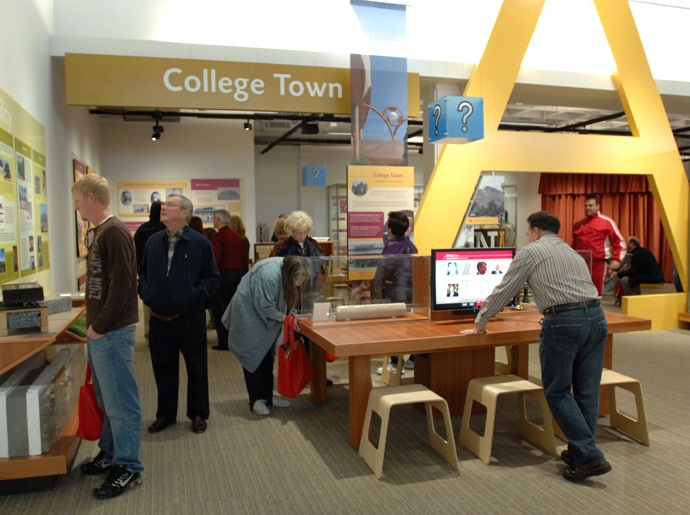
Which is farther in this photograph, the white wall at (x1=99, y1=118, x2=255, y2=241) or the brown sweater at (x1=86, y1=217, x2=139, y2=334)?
the white wall at (x1=99, y1=118, x2=255, y2=241)

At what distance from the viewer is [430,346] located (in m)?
3.37

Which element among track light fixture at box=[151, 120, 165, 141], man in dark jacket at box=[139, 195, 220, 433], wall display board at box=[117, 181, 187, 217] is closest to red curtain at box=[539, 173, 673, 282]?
wall display board at box=[117, 181, 187, 217]

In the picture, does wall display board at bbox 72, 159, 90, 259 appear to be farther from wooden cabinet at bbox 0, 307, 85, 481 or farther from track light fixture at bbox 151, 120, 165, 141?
wooden cabinet at bbox 0, 307, 85, 481

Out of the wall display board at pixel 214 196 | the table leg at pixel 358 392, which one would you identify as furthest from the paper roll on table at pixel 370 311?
the wall display board at pixel 214 196

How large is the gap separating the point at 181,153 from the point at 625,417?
8217mm

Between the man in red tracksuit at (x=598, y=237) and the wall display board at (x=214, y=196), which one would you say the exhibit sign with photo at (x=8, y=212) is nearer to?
the man in red tracksuit at (x=598, y=237)

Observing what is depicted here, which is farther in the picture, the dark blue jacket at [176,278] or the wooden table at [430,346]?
the dark blue jacket at [176,278]

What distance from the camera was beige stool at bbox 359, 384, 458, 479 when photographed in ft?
10.3

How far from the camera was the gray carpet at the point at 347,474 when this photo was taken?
2826 millimetres

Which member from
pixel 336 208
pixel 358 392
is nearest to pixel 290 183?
pixel 336 208

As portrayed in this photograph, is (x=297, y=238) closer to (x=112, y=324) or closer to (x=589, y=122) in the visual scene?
(x=112, y=324)

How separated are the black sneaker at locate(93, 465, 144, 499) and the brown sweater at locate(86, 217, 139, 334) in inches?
29.7

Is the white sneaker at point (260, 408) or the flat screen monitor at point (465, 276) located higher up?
the flat screen monitor at point (465, 276)

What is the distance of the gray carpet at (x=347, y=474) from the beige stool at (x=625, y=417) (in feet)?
0.25
